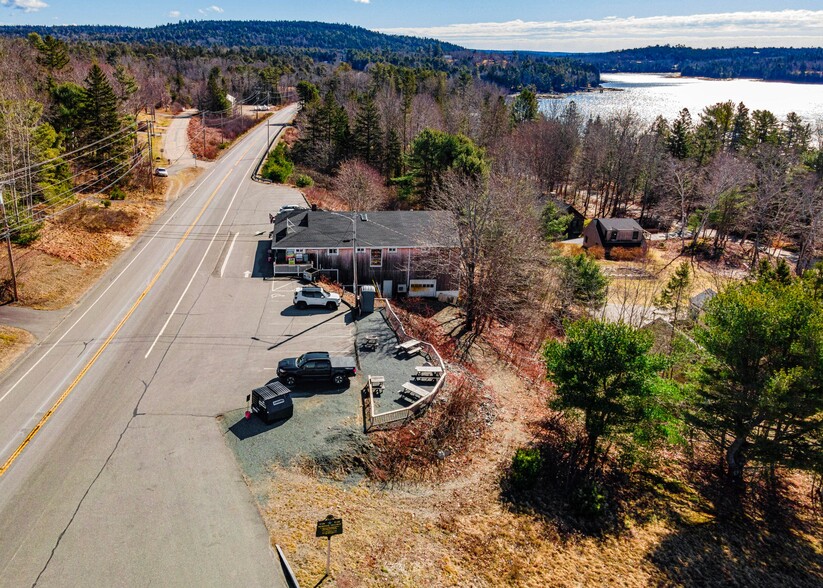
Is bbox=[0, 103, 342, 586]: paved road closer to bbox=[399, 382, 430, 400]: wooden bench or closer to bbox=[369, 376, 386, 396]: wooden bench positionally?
bbox=[369, 376, 386, 396]: wooden bench

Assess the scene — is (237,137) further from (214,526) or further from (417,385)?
(214,526)

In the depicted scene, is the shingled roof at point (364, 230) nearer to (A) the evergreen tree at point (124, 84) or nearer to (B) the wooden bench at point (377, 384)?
(B) the wooden bench at point (377, 384)

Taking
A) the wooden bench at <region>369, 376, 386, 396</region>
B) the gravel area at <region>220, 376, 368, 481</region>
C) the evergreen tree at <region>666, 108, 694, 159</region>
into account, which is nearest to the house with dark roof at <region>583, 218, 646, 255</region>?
the evergreen tree at <region>666, 108, 694, 159</region>

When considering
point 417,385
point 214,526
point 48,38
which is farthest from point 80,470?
point 48,38

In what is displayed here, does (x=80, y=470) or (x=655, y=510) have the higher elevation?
(x=80, y=470)

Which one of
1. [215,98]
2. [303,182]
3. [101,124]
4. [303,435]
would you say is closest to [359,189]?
[303,182]

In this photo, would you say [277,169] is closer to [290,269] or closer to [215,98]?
[290,269]
